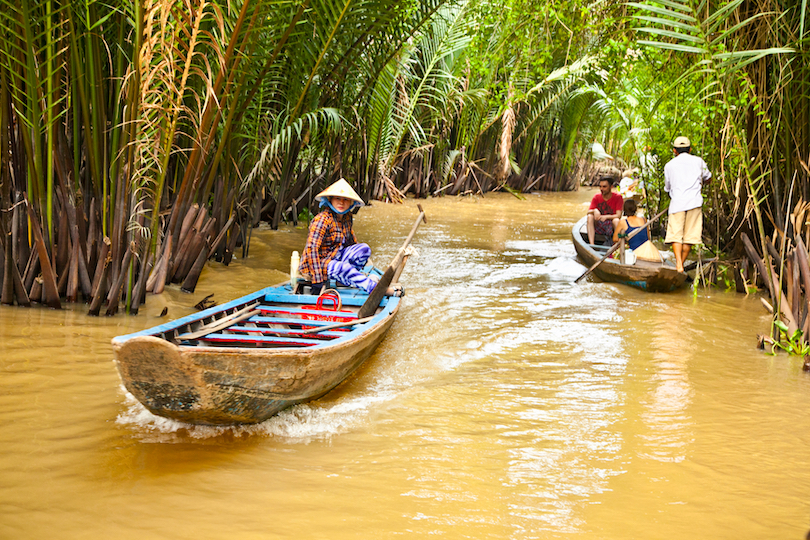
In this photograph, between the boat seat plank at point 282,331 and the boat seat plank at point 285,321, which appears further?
the boat seat plank at point 285,321

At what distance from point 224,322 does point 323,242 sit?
1366 mm

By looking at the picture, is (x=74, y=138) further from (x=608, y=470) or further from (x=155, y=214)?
(x=608, y=470)

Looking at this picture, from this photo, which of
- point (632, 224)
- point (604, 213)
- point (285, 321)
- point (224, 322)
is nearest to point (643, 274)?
point (632, 224)

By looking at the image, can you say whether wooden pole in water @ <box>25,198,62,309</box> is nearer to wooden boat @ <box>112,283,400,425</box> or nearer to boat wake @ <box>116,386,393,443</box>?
wooden boat @ <box>112,283,400,425</box>

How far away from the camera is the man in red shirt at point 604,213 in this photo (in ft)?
28.4

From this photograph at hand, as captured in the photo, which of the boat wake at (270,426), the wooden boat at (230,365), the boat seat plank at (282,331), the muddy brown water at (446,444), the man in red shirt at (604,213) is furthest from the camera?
the man in red shirt at (604,213)

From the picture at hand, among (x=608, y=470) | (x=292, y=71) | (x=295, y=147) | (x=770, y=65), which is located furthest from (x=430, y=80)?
(x=608, y=470)

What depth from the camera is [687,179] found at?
22.4ft

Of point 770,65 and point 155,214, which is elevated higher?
point 770,65

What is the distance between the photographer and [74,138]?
4.83m

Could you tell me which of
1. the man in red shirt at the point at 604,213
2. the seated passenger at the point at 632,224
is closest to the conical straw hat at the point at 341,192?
the seated passenger at the point at 632,224

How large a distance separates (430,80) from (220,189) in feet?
26.8

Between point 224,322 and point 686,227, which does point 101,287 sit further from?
point 686,227

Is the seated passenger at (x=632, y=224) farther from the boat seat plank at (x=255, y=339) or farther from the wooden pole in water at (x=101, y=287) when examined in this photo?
the wooden pole in water at (x=101, y=287)
